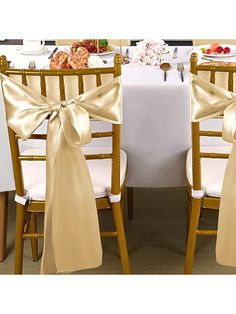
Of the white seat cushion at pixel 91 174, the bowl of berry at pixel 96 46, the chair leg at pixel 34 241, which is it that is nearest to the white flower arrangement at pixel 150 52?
the bowl of berry at pixel 96 46

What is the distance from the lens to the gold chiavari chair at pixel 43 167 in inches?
59.4

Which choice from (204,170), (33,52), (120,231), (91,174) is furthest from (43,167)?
(33,52)

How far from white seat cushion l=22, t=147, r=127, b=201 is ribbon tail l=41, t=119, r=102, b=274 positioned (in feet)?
0.22

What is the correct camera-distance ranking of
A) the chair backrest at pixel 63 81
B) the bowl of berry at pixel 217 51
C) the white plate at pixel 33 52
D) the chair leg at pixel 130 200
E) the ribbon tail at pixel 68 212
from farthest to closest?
the chair leg at pixel 130 200, the white plate at pixel 33 52, the bowl of berry at pixel 217 51, the ribbon tail at pixel 68 212, the chair backrest at pixel 63 81

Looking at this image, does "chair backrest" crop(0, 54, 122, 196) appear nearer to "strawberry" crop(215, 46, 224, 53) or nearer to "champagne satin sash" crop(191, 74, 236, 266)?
"champagne satin sash" crop(191, 74, 236, 266)

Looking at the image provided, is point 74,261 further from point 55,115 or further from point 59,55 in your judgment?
point 59,55

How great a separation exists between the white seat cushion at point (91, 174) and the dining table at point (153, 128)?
8 cm

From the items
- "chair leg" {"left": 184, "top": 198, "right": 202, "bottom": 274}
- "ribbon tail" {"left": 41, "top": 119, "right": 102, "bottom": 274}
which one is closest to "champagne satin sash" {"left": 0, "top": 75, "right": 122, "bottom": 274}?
"ribbon tail" {"left": 41, "top": 119, "right": 102, "bottom": 274}

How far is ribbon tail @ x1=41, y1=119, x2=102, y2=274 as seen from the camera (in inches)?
63.1

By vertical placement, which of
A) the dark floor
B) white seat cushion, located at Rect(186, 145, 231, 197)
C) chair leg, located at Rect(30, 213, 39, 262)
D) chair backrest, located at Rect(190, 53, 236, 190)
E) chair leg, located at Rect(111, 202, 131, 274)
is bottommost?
the dark floor

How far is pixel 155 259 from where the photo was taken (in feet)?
7.14

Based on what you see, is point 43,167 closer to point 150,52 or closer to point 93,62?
point 93,62

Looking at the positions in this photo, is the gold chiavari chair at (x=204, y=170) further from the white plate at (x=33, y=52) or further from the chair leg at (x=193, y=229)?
the white plate at (x=33, y=52)
